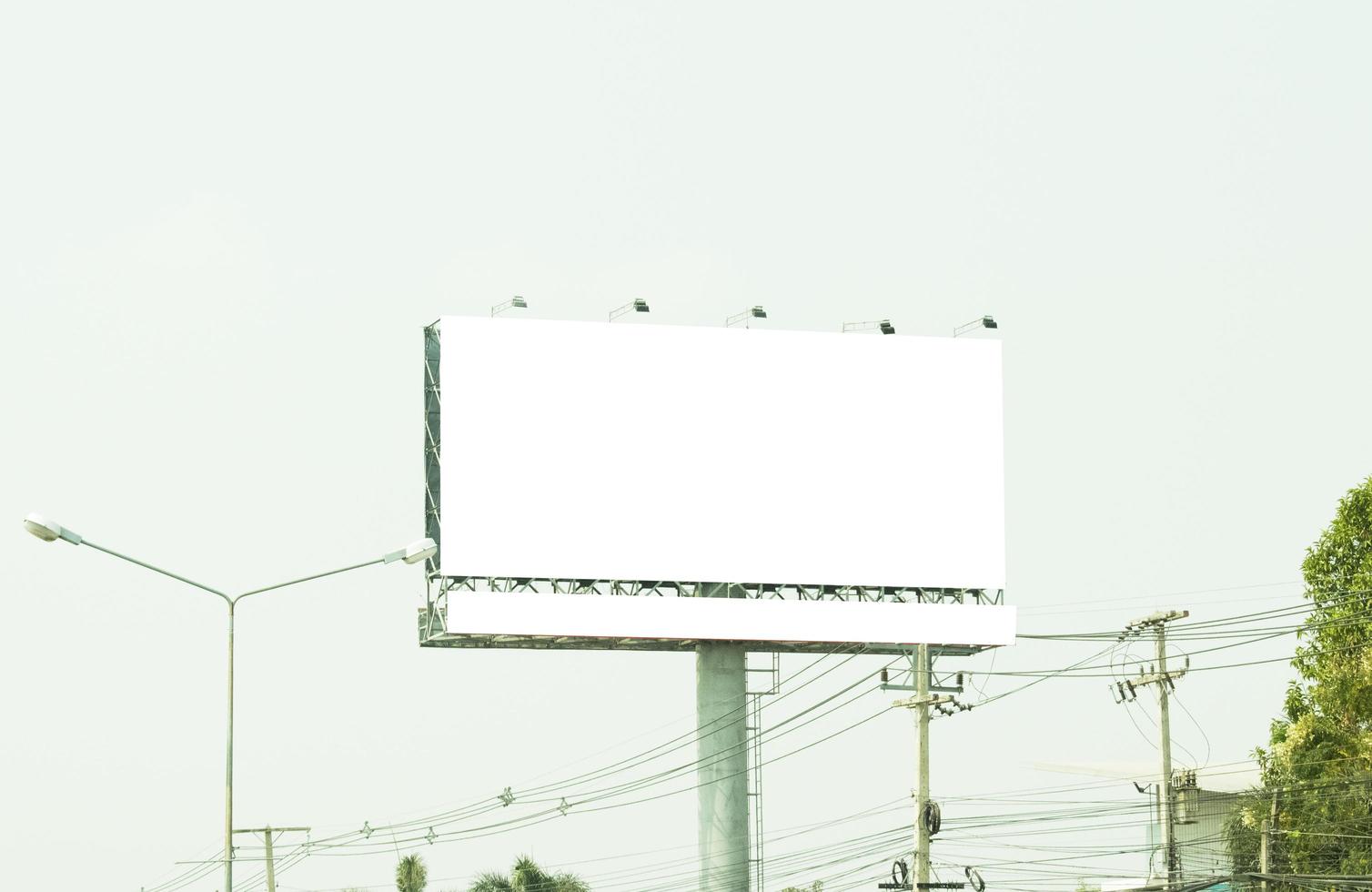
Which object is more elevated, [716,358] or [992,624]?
[716,358]

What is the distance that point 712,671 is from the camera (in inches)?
1929

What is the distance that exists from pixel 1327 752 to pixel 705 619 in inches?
542

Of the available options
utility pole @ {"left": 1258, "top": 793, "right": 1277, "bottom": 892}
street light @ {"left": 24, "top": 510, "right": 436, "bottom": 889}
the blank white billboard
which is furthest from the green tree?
street light @ {"left": 24, "top": 510, "right": 436, "bottom": 889}

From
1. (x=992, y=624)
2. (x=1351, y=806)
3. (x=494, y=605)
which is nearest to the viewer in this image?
(x=1351, y=806)

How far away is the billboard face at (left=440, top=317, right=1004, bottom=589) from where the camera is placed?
48781mm

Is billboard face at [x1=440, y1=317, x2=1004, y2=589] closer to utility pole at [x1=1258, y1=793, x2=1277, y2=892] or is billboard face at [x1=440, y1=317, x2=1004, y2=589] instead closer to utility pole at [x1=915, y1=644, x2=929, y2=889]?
utility pole at [x1=1258, y1=793, x2=1277, y2=892]

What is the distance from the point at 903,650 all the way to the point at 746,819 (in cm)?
548

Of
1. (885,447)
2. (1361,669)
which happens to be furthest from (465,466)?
(1361,669)

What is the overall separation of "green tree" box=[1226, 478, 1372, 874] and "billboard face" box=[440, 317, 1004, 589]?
311 inches

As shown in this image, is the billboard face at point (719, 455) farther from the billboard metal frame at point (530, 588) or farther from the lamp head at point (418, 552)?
the lamp head at point (418, 552)

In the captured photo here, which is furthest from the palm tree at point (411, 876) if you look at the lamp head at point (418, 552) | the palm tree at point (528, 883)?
the lamp head at point (418, 552)

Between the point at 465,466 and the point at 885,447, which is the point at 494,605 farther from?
the point at 885,447

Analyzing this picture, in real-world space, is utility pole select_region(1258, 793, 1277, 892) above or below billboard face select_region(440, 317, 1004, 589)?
below

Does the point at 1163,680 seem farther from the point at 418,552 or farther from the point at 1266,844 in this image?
the point at 418,552
